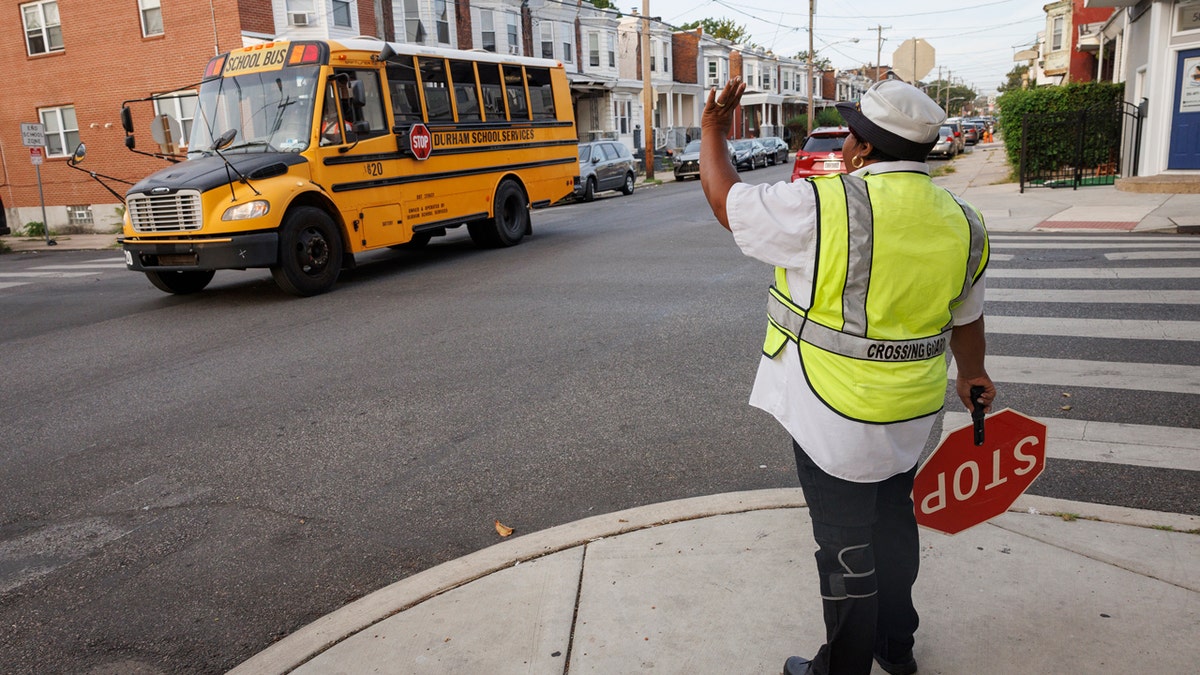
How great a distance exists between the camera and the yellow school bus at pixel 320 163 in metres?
9.95

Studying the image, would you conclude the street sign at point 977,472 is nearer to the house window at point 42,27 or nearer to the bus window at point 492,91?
the bus window at point 492,91

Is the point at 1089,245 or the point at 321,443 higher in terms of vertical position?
the point at 1089,245

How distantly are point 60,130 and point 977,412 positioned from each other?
1246 inches

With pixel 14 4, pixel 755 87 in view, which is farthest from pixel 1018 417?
pixel 755 87

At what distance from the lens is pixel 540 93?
15.1 meters

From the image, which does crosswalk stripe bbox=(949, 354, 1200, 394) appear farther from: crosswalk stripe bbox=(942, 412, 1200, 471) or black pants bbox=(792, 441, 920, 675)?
black pants bbox=(792, 441, 920, 675)

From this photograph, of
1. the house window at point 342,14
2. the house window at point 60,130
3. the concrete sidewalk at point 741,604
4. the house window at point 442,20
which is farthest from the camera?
the house window at point 442,20

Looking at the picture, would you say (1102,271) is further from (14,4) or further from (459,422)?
(14,4)

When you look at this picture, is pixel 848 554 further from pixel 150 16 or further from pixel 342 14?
pixel 150 16

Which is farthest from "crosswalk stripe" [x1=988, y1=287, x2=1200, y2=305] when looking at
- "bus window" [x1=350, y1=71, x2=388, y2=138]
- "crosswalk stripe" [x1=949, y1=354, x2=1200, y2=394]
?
"bus window" [x1=350, y1=71, x2=388, y2=138]

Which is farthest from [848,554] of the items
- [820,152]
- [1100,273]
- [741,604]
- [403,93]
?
[820,152]

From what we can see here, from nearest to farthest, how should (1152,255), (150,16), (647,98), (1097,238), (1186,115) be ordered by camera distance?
(1152,255)
(1097,238)
(1186,115)
(150,16)
(647,98)

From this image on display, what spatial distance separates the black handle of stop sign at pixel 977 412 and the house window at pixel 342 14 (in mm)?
26540

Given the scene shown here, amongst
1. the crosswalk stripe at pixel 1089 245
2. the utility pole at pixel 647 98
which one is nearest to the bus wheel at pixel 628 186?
the utility pole at pixel 647 98
